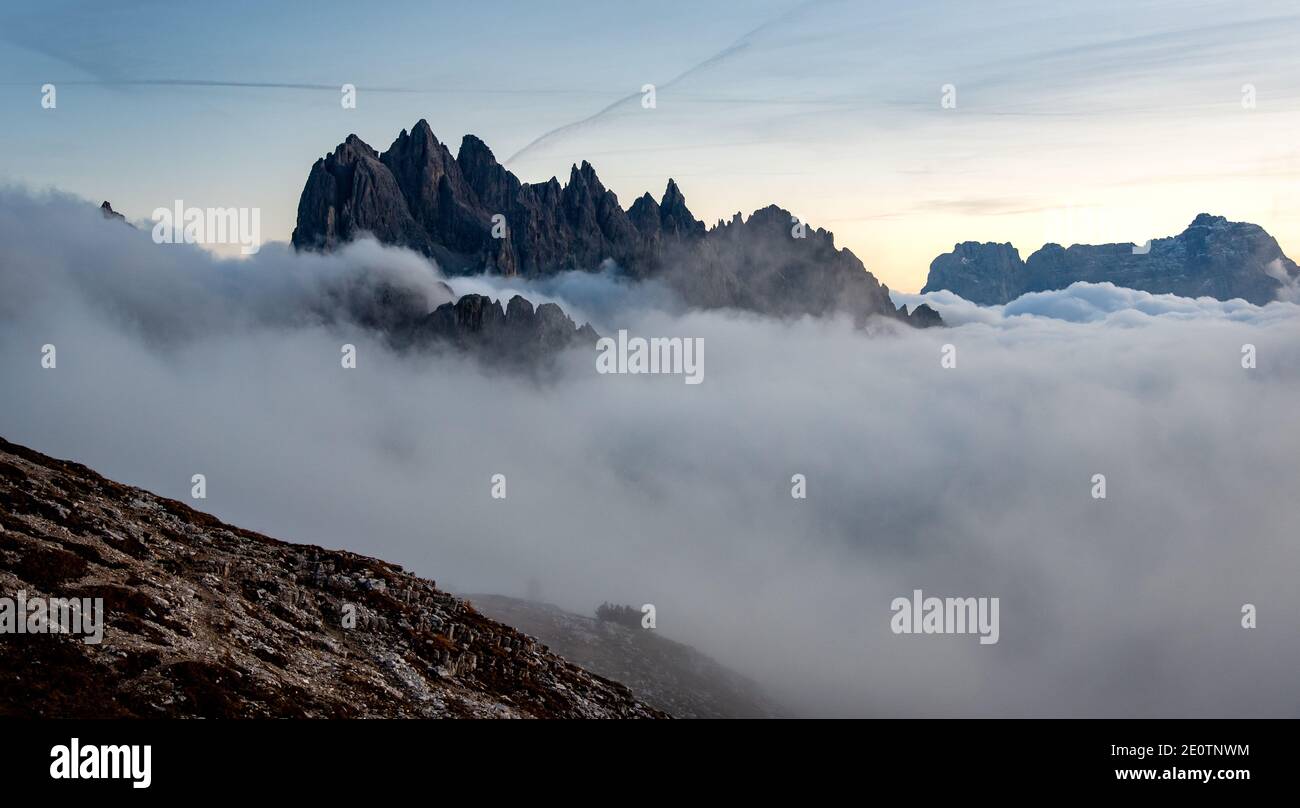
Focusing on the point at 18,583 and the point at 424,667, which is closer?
the point at 18,583

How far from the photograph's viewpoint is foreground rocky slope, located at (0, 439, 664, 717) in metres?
39.1

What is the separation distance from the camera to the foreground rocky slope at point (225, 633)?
39.1 metres

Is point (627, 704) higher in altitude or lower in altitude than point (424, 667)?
lower

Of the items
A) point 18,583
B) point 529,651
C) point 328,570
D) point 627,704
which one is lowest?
point 627,704

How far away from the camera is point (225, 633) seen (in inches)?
1940
